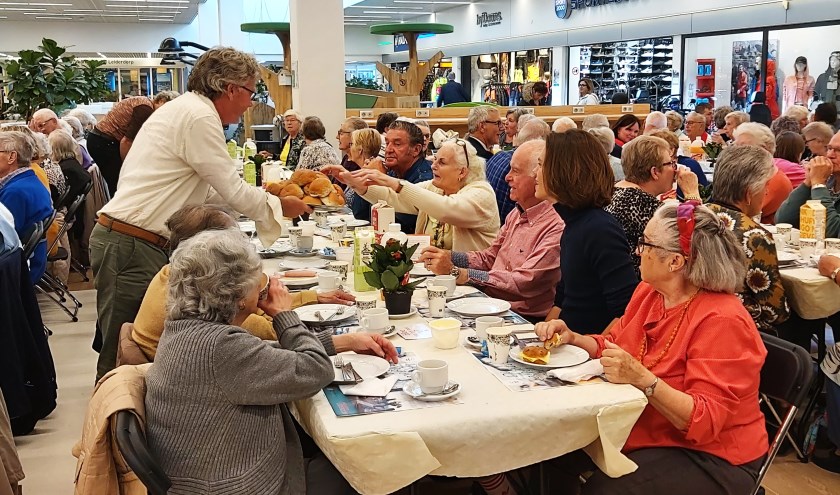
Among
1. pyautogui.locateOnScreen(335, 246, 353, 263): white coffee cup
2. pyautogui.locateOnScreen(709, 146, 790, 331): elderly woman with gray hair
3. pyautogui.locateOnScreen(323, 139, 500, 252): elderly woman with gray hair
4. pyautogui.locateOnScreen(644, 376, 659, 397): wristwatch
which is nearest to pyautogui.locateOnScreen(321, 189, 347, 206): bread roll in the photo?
pyautogui.locateOnScreen(323, 139, 500, 252): elderly woman with gray hair

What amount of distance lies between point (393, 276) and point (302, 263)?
111 cm

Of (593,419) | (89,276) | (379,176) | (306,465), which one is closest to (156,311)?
(306,465)

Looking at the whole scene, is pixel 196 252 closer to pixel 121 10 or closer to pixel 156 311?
pixel 156 311

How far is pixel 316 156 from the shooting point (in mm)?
7297

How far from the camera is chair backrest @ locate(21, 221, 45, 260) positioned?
15.7 ft

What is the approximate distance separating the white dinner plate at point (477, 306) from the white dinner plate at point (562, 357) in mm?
410

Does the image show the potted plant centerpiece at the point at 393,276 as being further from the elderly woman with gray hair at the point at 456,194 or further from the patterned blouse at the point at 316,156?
the patterned blouse at the point at 316,156

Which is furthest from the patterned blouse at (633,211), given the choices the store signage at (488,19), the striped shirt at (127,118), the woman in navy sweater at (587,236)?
the store signage at (488,19)

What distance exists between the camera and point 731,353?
86.3 inches

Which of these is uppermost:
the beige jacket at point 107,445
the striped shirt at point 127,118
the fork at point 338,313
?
the striped shirt at point 127,118

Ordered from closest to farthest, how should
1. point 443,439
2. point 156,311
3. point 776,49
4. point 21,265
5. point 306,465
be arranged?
point 443,439, point 306,465, point 156,311, point 21,265, point 776,49

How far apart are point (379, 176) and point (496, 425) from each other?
2.40 meters

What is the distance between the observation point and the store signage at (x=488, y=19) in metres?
19.5

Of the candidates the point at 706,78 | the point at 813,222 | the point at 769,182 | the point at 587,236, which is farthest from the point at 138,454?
the point at 706,78
